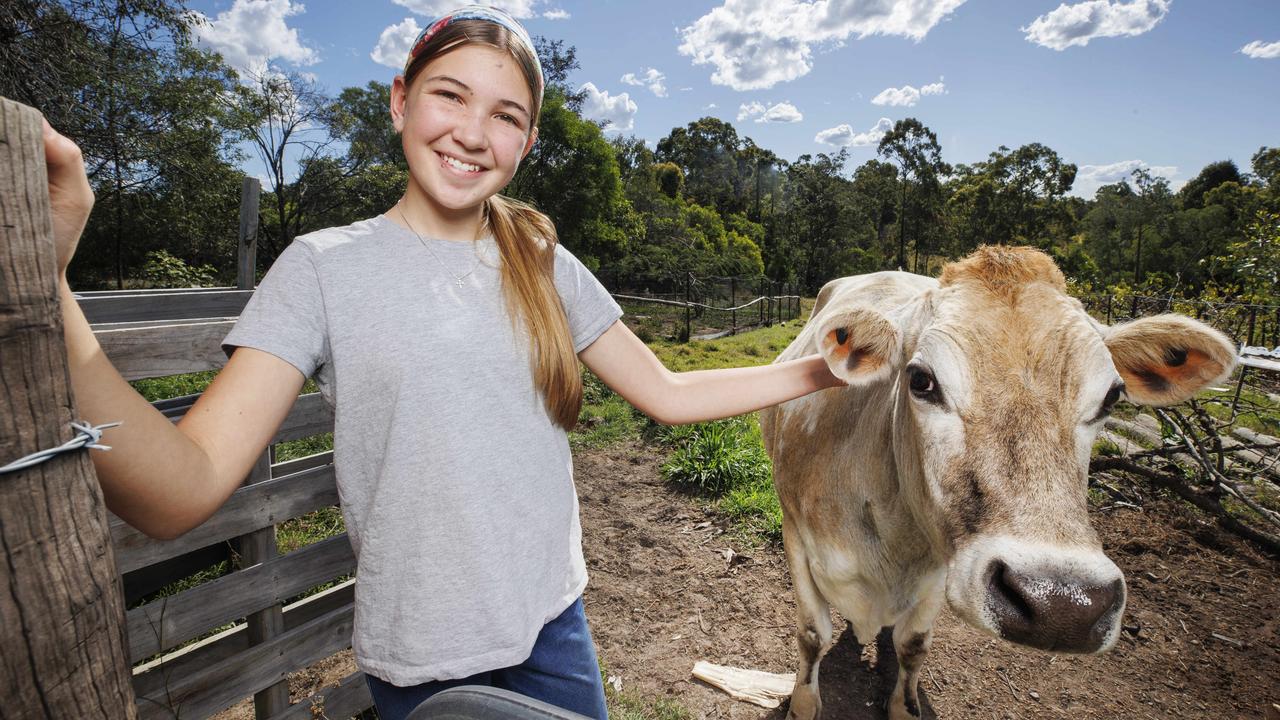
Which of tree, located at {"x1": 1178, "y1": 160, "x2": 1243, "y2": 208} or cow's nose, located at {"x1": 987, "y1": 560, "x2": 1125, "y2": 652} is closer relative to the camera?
cow's nose, located at {"x1": 987, "y1": 560, "x2": 1125, "y2": 652}

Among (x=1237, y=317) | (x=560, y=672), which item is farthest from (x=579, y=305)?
(x=1237, y=317)

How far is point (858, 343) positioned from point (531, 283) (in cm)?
116

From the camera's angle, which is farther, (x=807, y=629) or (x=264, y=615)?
(x=807, y=629)

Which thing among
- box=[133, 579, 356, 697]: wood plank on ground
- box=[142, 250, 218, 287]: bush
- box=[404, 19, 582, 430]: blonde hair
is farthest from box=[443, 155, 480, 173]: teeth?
box=[142, 250, 218, 287]: bush

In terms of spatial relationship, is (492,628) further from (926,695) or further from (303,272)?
(926,695)

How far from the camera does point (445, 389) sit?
1.24 metres

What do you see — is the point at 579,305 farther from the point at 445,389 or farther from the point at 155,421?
the point at 155,421

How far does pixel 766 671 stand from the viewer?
3.59 meters

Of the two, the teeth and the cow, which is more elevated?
the teeth

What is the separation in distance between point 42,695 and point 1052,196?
45224mm

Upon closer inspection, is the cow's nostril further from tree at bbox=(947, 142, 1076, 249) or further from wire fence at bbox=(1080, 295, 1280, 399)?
tree at bbox=(947, 142, 1076, 249)

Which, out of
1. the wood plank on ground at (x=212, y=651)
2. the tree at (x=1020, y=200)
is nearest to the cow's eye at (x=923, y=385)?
the wood plank on ground at (x=212, y=651)

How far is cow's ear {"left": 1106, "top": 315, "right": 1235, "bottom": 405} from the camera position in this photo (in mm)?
1795

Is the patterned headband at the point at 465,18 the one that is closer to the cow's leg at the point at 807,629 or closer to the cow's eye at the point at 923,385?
the cow's eye at the point at 923,385
